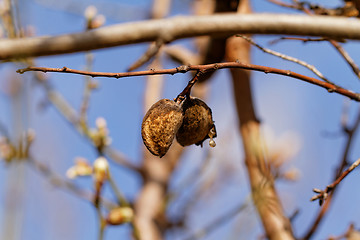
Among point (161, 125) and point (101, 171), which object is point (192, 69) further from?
point (101, 171)

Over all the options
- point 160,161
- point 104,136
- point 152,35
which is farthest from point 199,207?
point 152,35

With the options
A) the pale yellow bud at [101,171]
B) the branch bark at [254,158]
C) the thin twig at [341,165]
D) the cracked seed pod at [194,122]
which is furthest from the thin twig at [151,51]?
the thin twig at [341,165]

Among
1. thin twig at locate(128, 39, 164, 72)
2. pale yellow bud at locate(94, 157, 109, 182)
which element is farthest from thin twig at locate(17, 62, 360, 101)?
pale yellow bud at locate(94, 157, 109, 182)

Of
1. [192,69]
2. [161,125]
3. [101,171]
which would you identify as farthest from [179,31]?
[101,171]

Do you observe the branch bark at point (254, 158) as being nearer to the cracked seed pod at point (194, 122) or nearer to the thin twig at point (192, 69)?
the cracked seed pod at point (194, 122)

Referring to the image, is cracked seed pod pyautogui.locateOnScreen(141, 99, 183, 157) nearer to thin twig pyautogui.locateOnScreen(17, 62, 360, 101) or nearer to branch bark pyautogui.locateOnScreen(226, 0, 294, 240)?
thin twig pyautogui.locateOnScreen(17, 62, 360, 101)

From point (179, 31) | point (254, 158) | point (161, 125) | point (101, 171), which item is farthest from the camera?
point (254, 158)
